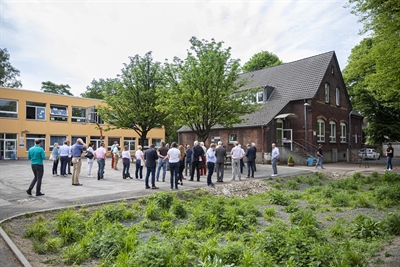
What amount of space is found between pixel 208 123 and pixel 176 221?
13.2 meters

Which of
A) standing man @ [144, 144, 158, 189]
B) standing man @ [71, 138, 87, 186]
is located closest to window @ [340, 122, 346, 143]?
standing man @ [144, 144, 158, 189]

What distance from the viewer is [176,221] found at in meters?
7.63

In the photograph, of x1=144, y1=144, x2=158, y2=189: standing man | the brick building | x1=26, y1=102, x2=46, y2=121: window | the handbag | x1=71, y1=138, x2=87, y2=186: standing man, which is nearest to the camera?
Answer: x1=144, y1=144, x2=158, y2=189: standing man

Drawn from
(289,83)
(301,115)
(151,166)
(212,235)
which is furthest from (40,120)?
(212,235)

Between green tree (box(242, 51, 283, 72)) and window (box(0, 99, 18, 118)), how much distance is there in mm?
30813

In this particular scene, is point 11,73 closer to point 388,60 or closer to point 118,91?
point 118,91

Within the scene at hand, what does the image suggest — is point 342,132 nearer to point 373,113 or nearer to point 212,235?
point 373,113

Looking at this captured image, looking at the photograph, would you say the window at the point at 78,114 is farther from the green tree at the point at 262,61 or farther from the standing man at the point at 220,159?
the standing man at the point at 220,159

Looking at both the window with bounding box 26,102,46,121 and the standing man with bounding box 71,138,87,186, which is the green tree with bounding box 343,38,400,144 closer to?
the standing man with bounding box 71,138,87,186

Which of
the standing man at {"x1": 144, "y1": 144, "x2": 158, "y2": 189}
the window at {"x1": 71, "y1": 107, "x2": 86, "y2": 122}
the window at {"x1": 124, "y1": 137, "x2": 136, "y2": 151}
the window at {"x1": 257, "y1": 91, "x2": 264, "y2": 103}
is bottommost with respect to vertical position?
the standing man at {"x1": 144, "y1": 144, "x2": 158, "y2": 189}

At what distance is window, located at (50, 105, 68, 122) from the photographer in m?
35.9

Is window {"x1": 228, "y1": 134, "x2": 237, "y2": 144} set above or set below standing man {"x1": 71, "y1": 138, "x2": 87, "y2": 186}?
above

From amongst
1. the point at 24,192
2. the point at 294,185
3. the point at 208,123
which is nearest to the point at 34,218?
the point at 24,192

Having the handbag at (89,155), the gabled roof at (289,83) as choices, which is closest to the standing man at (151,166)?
the handbag at (89,155)
